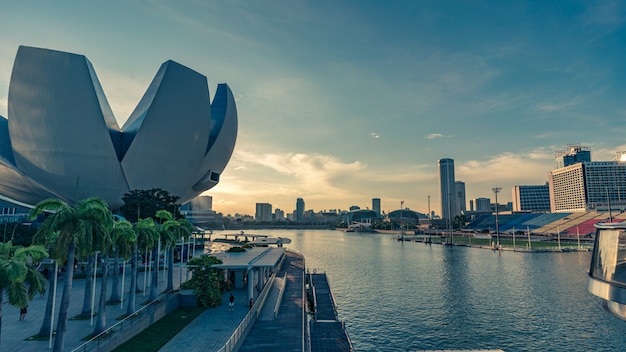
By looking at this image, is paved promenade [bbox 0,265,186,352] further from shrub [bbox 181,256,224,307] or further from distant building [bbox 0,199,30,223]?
distant building [bbox 0,199,30,223]

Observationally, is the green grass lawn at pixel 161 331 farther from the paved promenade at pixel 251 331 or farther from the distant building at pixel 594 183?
the distant building at pixel 594 183

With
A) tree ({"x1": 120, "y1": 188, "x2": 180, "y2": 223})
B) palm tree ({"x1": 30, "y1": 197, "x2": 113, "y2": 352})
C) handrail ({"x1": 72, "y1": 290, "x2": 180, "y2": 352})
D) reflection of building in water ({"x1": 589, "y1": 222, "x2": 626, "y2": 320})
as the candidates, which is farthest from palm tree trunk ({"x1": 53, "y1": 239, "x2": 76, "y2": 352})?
tree ({"x1": 120, "y1": 188, "x2": 180, "y2": 223})

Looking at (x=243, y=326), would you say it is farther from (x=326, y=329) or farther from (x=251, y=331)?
(x=326, y=329)

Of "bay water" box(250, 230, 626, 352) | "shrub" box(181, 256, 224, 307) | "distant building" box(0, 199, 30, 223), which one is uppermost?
"distant building" box(0, 199, 30, 223)

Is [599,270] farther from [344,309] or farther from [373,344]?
[344,309]

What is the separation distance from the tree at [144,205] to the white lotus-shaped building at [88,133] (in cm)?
607

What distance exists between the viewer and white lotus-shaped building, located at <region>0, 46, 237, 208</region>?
152ft

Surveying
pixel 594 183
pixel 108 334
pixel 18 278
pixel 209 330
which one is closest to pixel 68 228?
pixel 18 278

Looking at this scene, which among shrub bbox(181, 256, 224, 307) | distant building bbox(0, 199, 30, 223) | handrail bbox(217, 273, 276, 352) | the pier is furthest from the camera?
distant building bbox(0, 199, 30, 223)

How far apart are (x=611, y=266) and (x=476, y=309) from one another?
2526cm

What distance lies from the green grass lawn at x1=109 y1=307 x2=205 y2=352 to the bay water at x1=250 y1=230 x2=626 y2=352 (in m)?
11.6

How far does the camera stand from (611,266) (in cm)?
961

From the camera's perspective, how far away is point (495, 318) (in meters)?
29.0

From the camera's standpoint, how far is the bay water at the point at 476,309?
2403cm
